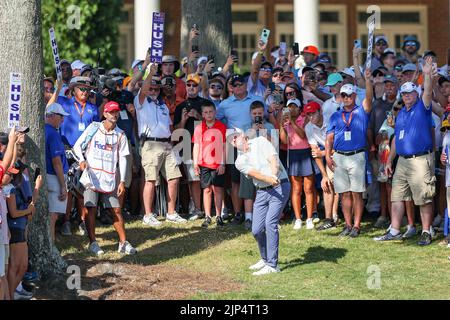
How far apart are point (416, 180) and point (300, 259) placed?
80.5 inches

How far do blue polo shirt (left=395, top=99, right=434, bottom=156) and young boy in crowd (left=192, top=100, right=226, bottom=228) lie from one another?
2732 mm

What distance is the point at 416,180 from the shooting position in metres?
13.4

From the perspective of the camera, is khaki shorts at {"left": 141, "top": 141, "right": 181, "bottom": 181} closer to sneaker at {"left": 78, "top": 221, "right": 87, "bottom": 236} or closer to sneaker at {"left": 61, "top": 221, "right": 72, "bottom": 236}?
sneaker at {"left": 78, "top": 221, "right": 87, "bottom": 236}

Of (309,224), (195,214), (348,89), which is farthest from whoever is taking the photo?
(195,214)

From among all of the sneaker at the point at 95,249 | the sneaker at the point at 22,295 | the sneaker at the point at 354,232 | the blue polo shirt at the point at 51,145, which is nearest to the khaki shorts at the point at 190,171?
the sneaker at the point at 95,249

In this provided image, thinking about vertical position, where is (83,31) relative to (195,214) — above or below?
above

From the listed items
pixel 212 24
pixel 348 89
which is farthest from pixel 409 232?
pixel 212 24

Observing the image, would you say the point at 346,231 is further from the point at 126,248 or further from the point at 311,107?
the point at 126,248

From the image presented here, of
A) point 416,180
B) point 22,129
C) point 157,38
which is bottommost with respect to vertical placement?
point 416,180

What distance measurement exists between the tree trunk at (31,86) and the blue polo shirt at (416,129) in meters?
4.93

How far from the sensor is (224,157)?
583 inches

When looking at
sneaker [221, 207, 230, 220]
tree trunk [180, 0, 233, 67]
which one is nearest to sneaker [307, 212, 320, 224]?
sneaker [221, 207, 230, 220]

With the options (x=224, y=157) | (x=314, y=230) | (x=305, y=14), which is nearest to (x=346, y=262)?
(x=314, y=230)

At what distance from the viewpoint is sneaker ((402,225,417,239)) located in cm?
1365
